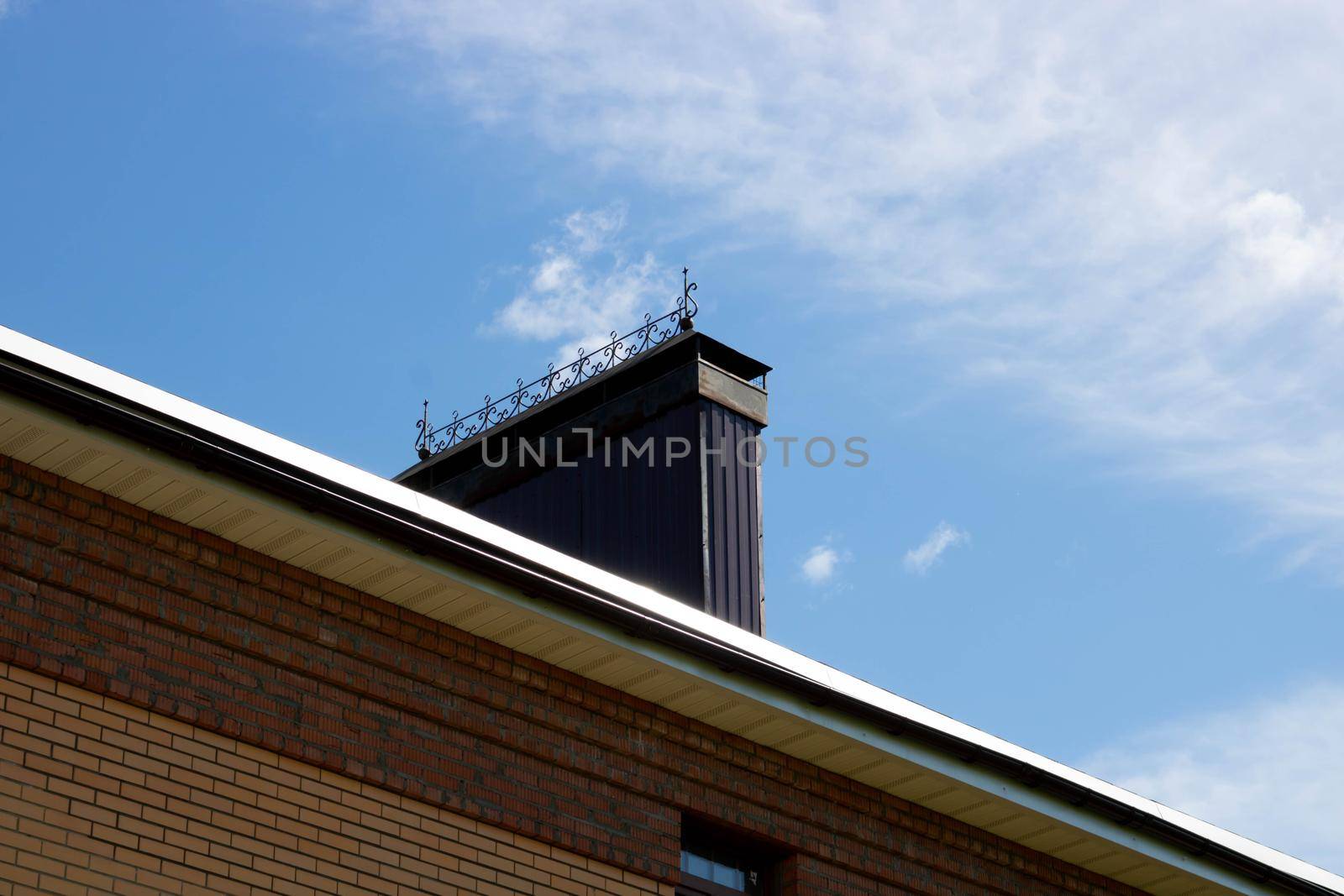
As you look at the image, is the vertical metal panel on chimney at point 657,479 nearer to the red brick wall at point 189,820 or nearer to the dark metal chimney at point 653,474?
the dark metal chimney at point 653,474

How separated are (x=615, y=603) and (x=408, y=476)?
30.3 ft

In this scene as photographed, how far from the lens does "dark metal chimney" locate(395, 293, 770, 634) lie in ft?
52.8

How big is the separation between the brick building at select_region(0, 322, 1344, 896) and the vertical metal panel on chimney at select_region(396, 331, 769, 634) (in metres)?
4.82

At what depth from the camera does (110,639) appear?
27.3 ft

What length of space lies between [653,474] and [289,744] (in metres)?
8.03

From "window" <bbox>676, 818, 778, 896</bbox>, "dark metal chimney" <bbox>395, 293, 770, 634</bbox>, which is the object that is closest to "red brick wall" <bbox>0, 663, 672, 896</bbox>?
"window" <bbox>676, 818, 778, 896</bbox>

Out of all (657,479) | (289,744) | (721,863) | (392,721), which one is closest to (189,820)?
(289,744)

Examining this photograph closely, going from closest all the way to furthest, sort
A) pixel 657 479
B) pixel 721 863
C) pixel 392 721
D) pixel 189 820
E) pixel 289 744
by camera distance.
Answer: pixel 189 820 → pixel 289 744 → pixel 392 721 → pixel 721 863 → pixel 657 479

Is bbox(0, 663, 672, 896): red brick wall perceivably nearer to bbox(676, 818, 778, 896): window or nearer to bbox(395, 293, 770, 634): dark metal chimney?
bbox(676, 818, 778, 896): window

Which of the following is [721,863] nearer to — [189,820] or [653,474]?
[189,820]

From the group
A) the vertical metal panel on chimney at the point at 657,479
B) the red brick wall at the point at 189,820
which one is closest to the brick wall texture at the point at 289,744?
the red brick wall at the point at 189,820

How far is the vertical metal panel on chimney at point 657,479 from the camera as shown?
16078 millimetres

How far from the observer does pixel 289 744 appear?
874 cm

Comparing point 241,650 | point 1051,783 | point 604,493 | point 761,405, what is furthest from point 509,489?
point 241,650
